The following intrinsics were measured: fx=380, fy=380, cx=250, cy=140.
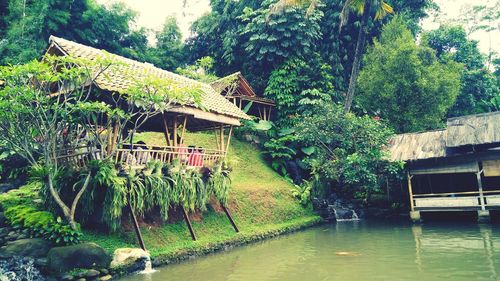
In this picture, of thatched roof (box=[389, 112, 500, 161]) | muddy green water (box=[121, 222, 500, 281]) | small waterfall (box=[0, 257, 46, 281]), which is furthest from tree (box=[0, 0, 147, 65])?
thatched roof (box=[389, 112, 500, 161])

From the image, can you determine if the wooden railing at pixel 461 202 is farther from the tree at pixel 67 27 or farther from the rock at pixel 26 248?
the tree at pixel 67 27

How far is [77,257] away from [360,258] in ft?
21.4

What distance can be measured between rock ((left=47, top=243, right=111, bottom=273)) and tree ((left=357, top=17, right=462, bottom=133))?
1703 centimetres

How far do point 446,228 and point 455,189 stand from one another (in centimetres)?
578

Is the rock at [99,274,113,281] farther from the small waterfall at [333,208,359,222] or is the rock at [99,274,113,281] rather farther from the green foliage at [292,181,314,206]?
the small waterfall at [333,208,359,222]

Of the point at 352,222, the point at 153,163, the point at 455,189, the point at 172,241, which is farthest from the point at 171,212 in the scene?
the point at 455,189

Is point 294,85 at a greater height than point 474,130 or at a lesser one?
greater

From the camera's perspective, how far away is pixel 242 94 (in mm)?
22891

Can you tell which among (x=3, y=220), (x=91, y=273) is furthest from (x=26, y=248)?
(x=91, y=273)

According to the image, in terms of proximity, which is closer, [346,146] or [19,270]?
[19,270]

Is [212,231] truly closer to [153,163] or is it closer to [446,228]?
[153,163]

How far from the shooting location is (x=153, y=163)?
1051 cm

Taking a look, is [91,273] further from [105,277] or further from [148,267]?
[148,267]

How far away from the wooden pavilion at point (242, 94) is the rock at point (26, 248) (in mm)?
14702
